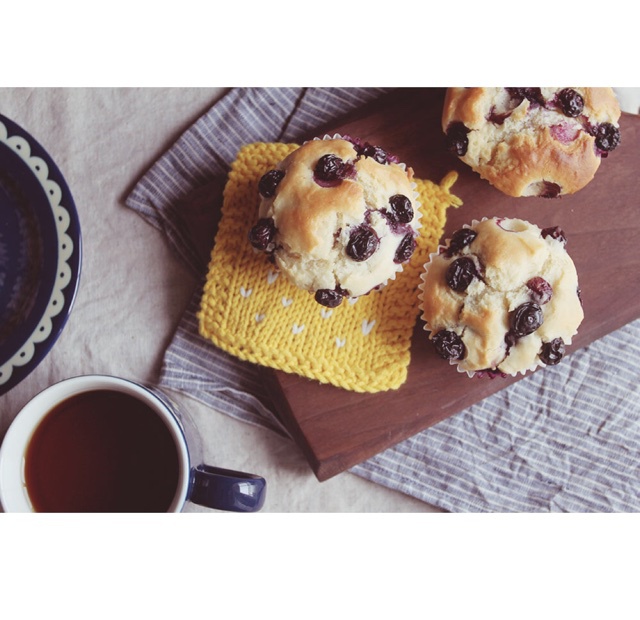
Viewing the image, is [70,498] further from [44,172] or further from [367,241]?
[367,241]

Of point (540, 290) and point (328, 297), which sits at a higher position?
point (540, 290)

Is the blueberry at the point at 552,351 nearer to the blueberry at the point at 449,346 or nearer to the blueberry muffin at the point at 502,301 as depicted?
the blueberry muffin at the point at 502,301

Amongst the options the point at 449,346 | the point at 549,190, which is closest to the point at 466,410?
the point at 449,346

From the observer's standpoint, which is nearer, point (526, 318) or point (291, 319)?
point (526, 318)

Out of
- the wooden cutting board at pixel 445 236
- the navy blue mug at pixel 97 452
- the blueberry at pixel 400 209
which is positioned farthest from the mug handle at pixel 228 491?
the blueberry at pixel 400 209

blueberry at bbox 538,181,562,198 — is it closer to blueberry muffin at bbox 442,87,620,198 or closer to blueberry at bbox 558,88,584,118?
blueberry muffin at bbox 442,87,620,198

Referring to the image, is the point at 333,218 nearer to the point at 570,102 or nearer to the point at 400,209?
the point at 400,209

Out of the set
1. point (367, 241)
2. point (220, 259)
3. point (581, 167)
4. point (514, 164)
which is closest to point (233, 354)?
point (220, 259)
